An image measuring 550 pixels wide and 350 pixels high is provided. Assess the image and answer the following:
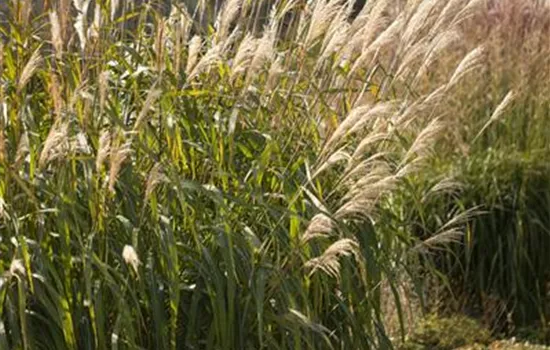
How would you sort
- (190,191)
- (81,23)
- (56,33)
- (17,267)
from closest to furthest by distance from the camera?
1. (17,267)
2. (56,33)
3. (190,191)
4. (81,23)

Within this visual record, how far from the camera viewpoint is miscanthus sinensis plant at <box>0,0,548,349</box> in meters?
4.04

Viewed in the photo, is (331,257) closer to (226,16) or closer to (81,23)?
(226,16)

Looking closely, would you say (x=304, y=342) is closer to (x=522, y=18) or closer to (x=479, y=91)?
(x=479, y=91)

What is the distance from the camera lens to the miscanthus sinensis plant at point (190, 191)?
4035 millimetres

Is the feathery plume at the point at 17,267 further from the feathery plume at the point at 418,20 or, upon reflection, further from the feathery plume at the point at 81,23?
the feathery plume at the point at 418,20

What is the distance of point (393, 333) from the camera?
20.8 feet

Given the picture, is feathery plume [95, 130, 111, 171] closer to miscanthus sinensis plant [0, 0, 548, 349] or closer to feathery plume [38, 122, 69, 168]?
miscanthus sinensis plant [0, 0, 548, 349]

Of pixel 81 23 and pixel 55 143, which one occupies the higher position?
pixel 81 23

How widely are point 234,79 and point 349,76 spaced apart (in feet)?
1.36

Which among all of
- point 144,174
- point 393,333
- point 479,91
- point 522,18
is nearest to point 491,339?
point 393,333

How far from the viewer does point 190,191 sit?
169 inches

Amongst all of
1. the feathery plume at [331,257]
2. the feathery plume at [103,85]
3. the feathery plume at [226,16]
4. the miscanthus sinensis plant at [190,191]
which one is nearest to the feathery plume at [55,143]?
the miscanthus sinensis plant at [190,191]

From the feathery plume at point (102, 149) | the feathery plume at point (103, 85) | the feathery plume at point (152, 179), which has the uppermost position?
the feathery plume at point (103, 85)

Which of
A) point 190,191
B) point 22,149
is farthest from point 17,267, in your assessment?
point 190,191
